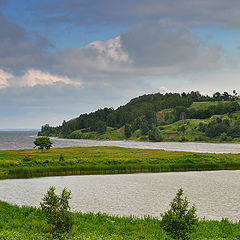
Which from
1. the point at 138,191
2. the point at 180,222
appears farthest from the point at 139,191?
the point at 180,222

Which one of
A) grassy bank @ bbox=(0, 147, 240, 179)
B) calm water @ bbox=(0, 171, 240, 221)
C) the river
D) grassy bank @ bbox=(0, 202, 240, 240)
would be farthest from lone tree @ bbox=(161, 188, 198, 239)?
grassy bank @ bbox=(0, 147, 240, 179)

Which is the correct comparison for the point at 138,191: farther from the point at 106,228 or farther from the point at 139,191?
the point at 106,228

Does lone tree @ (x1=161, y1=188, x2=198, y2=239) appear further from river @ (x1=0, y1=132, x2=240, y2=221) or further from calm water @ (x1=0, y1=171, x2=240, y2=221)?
calm water @ (x1=0, y1=171, x2=240, y2=221)

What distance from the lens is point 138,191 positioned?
52625 mm

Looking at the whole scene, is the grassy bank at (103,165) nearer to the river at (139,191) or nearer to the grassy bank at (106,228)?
the river at (139,191)

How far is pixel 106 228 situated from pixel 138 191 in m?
25.1

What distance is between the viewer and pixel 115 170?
7644 centimetres

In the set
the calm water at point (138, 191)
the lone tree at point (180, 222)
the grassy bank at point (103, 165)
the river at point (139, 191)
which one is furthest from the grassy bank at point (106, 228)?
the grassy bank at point (103, 165)

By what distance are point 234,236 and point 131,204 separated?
18314mm

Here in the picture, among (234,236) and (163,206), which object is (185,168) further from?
(234,236)

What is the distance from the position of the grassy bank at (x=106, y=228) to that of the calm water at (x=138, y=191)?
21.3 feet

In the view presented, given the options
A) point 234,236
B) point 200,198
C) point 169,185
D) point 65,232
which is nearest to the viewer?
point 65,232

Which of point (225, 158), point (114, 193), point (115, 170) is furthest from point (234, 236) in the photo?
point (225, 158)

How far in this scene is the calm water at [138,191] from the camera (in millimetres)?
40188
